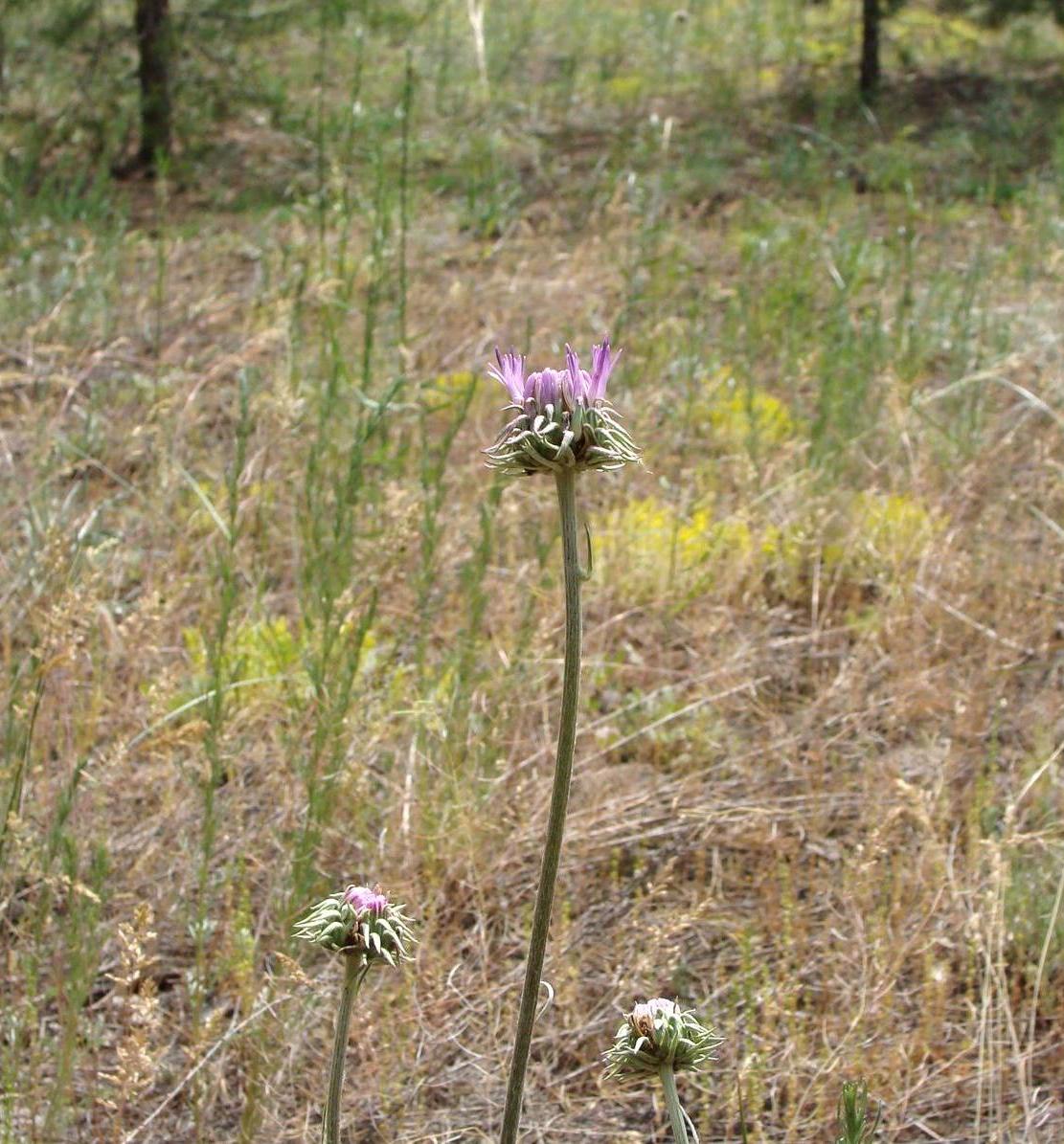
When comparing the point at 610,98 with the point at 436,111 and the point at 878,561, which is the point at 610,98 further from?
the point at 878,561

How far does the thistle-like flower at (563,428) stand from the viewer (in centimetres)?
120

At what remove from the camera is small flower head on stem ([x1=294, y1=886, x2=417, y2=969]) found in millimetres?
1352

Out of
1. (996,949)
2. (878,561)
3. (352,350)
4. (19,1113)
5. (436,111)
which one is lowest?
(19,1113)

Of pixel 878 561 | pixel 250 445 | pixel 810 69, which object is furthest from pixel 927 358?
pixel 810 69

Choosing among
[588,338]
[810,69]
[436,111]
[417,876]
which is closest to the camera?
[417,876]

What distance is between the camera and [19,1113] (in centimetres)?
206

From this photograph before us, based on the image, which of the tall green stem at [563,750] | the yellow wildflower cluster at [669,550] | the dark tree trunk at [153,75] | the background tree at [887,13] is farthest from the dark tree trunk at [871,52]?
the tall green stem at [563,750]

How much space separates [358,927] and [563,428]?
529 mm

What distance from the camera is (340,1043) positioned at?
132cm

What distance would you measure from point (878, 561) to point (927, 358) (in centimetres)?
148

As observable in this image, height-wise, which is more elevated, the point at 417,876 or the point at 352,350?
the point at 352,350

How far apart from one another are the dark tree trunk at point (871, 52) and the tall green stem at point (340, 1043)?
738cm

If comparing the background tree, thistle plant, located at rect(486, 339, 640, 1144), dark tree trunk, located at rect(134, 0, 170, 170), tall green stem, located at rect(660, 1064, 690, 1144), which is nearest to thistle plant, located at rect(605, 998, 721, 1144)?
tall green stem, located at rect(660, 1064, 690, 1144)

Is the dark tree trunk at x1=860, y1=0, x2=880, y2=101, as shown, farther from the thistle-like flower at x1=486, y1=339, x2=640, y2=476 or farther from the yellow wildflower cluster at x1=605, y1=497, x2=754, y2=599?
the thistle-like flower at x1=486, y1=339, x2=640, y2=476
